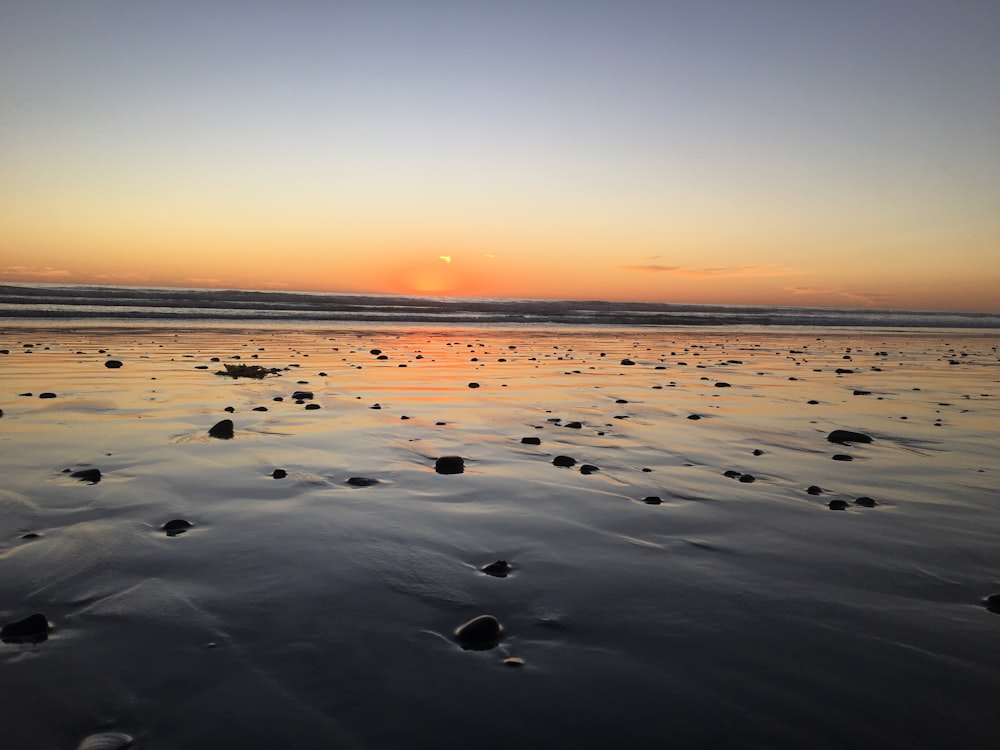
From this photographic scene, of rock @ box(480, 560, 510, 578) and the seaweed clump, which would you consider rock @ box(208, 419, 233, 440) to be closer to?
rock @ box(480, 560, 510, 578)

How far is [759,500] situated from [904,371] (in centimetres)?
1361

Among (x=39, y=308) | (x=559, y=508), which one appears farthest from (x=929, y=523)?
(x=39, y=308)

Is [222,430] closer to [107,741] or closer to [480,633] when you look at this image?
[480,633]

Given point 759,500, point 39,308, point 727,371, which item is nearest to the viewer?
point 759,500

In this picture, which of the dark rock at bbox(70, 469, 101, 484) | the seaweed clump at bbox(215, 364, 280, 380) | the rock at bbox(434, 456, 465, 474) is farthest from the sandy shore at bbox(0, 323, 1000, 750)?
the seaweed clump at bbox(215, 364, 280, 380)

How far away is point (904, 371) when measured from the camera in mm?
16484

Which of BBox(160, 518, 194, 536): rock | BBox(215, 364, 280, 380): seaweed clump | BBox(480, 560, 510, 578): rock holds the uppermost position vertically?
BBox(215, 364, 280, 380): seaweed clump

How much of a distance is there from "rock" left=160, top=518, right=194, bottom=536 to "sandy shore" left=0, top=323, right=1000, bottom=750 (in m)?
0.07

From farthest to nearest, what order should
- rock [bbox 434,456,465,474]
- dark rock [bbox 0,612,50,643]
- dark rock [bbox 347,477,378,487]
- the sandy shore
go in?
rock [bbox 434,456,465,474]
dark rock [bbox 347,477,378,487]
dark rock [bbox 0,612,50,643]
the sandy shore

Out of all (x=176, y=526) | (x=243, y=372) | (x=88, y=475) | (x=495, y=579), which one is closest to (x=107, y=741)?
(x=495, y=579)

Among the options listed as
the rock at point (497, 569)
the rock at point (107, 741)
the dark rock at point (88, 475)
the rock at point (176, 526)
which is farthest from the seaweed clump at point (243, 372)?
the rock at point (107, 741)

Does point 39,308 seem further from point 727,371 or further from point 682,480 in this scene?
point 682,480

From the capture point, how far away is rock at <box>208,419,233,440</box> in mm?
7455

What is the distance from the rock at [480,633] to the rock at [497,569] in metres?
0.64
